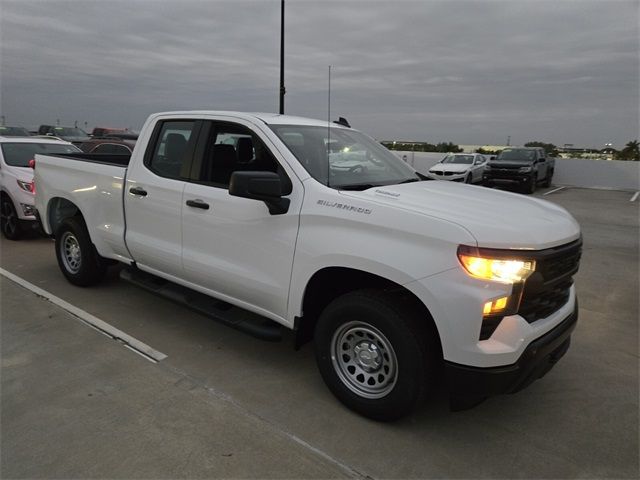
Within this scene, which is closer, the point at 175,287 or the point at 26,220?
the point at 175,287

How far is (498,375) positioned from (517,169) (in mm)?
16599

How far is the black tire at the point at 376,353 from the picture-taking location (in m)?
2.69

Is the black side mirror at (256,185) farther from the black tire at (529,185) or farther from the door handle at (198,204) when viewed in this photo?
the black tire at (529,185)

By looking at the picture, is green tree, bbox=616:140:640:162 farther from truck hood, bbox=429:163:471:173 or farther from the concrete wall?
truck hood, bbox=429:163:471:173

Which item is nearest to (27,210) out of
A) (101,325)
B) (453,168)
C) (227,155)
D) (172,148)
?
(101,325)

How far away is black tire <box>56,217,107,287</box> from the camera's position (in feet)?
16.6

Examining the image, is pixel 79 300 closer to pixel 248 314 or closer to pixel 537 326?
pixel 248 314

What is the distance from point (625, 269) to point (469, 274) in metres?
5.94

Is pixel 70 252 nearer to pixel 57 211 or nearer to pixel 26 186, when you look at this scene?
pixel 57 211

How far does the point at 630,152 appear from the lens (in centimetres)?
2581

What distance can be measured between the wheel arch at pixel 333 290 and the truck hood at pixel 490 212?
50cm

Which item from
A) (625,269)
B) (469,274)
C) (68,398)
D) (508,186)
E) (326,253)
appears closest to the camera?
(469,274)

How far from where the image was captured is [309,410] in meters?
3.11

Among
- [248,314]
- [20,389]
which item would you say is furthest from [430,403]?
[20,389]
